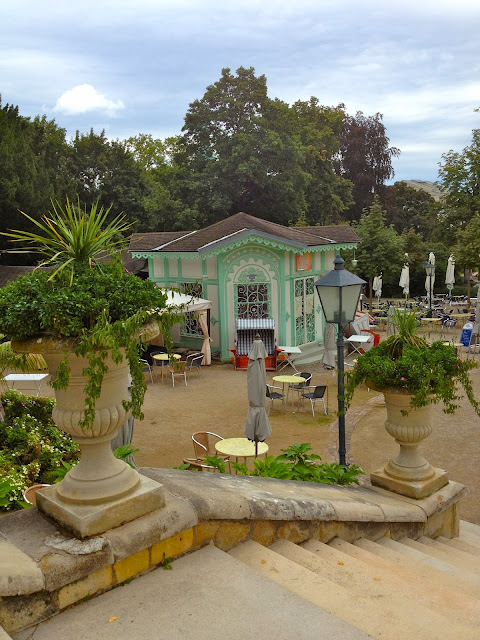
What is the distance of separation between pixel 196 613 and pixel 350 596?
0.92 meters

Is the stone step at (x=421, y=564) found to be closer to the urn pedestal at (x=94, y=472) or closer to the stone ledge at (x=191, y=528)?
the stone ledge at (x=191, y=528)

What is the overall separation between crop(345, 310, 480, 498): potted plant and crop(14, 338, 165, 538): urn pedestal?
89.2 inches

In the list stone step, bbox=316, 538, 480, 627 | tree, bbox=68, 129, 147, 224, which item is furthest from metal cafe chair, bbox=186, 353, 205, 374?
tree, bbox=68, 129, 147, 224

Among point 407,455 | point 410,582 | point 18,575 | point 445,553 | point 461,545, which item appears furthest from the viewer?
point 461,545

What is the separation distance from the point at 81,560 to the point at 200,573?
64 cm

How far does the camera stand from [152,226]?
3091 cm

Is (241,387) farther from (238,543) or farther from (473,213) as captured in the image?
(473,213)

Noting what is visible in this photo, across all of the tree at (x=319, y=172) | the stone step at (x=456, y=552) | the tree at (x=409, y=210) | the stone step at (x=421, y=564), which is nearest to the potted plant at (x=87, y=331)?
the stone step at (x=421, y=564)

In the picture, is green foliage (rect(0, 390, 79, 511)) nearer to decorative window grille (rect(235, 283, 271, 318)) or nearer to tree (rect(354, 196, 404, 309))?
decorative window grille (rect(235, 283, 271, 318))

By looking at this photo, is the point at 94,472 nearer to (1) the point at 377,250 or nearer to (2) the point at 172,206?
(1) the point at 377,250

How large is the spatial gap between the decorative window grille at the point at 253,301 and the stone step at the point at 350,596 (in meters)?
13.9

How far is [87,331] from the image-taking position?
8.54 feet

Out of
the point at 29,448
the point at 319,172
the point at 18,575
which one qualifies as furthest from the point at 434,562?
the point at 319,172

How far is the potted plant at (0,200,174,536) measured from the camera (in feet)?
8.51
